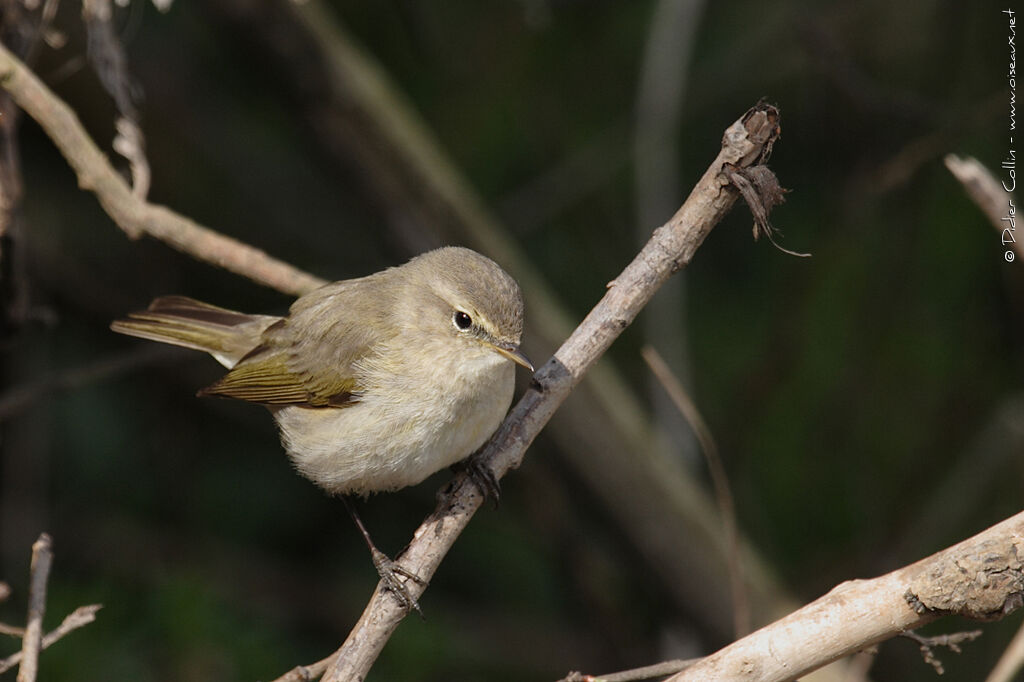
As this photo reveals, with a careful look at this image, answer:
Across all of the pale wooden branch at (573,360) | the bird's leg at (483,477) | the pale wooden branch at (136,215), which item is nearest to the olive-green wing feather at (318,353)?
the pale wooden branch at (136,215)

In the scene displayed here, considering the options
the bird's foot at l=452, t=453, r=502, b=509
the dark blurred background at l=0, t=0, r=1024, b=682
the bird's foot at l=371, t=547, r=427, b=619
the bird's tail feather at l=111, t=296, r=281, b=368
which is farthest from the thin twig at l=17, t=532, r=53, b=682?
the dark blurred background at l=0, t=0, r=1024, b=682

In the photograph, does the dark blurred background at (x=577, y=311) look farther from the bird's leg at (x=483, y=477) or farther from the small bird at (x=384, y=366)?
the bird's leg at (x=483, y=477)

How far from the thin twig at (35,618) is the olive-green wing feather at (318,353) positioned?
106 centimetres

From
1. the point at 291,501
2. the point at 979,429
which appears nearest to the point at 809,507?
the point at 979,429

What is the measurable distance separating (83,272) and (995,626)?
475 cm

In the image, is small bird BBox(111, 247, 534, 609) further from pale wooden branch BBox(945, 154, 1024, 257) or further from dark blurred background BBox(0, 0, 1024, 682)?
pale wooden branch BBox(945, 154, 1024, 257)

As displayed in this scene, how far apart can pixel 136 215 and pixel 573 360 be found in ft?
5.83

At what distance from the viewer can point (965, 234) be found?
16.8 ft

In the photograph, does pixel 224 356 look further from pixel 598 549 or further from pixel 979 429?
pixel 979 429

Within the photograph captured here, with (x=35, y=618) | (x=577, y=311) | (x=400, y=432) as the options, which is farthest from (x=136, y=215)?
(x=577, y=311)

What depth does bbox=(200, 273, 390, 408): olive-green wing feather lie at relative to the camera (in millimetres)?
3543

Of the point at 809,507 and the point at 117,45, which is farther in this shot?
the point at 809,507

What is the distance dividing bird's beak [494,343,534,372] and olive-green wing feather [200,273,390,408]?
536 millimetres

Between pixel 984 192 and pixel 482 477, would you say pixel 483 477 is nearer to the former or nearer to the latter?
pixel 482 477
